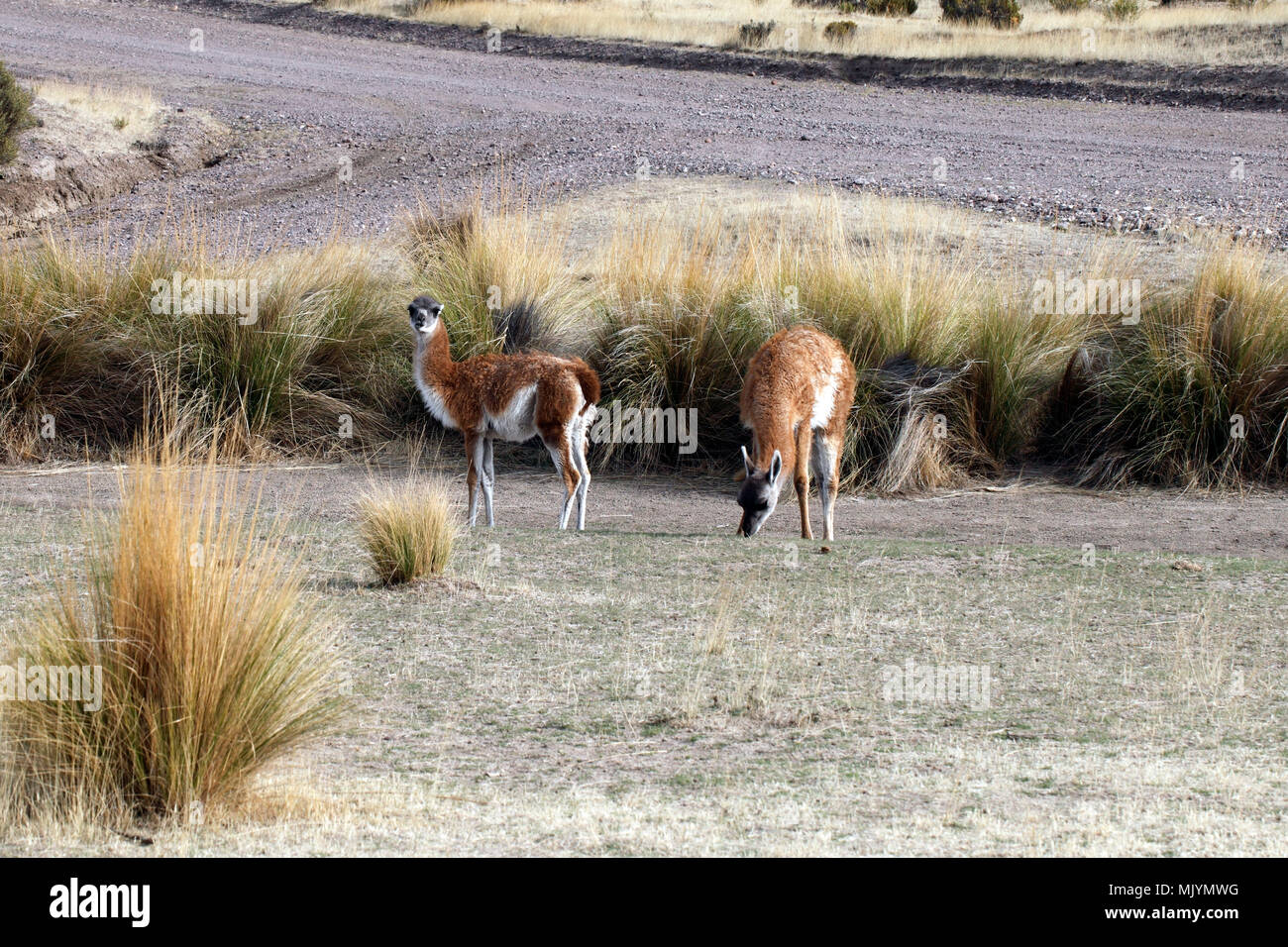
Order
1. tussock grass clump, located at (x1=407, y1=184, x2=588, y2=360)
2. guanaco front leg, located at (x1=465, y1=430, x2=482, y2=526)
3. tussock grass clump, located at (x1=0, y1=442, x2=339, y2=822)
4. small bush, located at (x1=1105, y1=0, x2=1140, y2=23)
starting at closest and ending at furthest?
1. tussock grass clump, located at (x1=0, y1=442, x2=339, y2=822)
2. guanaco front leg, located at (x1=465, y1=430, x2=482, y2=526)
3. tussock grass clump, located at (x1=407, y1=184, x2=588, y2=360)
4. small bush, located at (x1=1105, y1=0, x2=1140, y2=23)

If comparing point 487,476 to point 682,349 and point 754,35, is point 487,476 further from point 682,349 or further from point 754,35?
point 754,35

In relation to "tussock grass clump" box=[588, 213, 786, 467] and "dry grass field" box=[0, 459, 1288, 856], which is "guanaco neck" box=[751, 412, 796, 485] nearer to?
"dry grass field" box=[0, 459, 1288, 856]

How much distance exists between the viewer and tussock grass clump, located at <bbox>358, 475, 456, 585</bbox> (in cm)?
777

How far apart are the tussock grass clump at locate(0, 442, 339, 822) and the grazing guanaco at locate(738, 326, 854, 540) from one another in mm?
4222

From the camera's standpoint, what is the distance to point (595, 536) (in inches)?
360

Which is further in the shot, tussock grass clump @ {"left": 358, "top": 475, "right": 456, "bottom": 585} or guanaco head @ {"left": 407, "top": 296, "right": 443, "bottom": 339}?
guanaco head @ {"left": 407, "top": 296, "right": 443, "bottom": 339}

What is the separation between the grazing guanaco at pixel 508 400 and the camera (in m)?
9.73

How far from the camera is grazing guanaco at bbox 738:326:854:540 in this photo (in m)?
8.87

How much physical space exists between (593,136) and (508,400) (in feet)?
35.6

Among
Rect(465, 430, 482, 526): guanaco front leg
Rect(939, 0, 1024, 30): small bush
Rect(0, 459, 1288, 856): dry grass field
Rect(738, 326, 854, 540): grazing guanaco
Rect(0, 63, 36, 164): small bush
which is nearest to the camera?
Rect(0, 459, 1288, 856): dry grass field

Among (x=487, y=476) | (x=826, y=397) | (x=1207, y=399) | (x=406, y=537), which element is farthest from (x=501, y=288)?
(x=1207, y=399)

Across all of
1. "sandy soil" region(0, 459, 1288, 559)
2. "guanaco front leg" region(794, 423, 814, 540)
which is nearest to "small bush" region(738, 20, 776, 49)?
"sandy soil" region(0, 459, 1288, 559)

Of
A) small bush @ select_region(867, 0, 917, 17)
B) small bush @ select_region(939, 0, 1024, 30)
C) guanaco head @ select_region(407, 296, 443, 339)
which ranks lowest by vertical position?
guanaco head @ select_region(407, 296, 443, 339)

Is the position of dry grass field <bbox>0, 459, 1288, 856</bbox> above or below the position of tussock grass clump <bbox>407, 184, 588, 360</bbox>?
below
